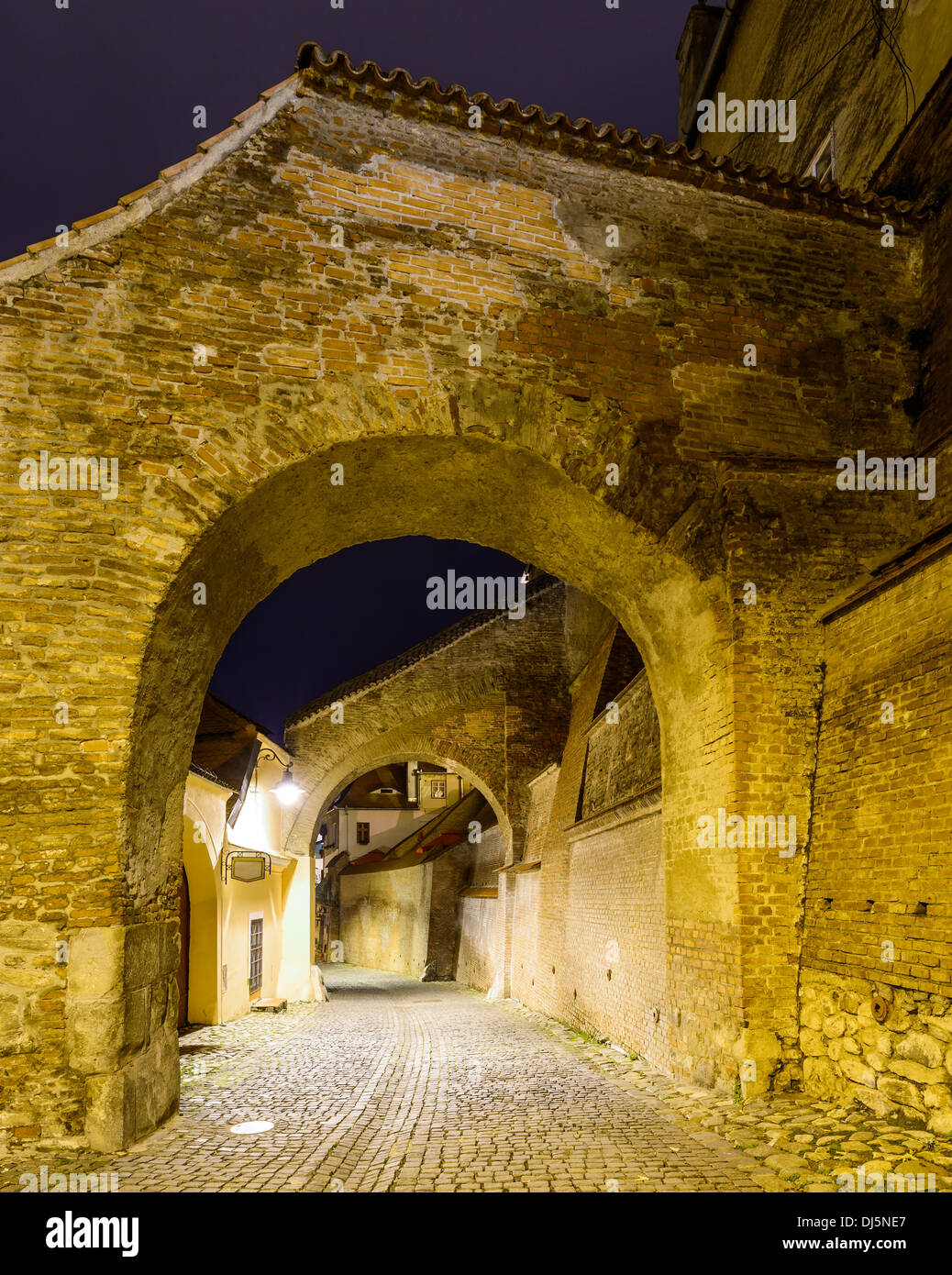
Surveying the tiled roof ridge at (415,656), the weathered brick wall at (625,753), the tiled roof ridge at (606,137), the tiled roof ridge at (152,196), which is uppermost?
the tiled roof ridge at (606,137)

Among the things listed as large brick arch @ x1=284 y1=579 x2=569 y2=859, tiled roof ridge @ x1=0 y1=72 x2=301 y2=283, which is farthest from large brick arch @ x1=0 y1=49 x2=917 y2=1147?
large brick arch @ x1=284 y1=579 x2=569 y2=859

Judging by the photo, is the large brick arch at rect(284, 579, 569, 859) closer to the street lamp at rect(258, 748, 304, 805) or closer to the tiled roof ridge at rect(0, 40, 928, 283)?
the street lamp at rect(258, 748, 304, 805)

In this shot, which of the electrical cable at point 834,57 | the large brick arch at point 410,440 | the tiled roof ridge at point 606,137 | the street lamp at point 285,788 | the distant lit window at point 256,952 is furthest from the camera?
the street lamp at point 285,788

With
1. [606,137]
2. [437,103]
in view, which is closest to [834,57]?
[606,137]

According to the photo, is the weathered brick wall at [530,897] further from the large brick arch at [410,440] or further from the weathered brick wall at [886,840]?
the weathered brick wall at [886,840]

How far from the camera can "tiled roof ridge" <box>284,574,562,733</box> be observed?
2014cm

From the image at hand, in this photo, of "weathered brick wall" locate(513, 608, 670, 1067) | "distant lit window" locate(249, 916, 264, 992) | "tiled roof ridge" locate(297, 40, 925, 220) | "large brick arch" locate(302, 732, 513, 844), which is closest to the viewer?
"tiled roof ridge" locate(297, 40, 925, 220)

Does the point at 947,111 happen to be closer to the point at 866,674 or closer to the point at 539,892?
the point at 866,674

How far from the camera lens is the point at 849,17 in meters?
10.2

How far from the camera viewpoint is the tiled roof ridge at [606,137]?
6.49 meters

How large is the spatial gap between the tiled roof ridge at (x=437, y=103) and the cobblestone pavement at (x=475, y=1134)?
5953 mm

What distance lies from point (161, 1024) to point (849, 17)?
13385 millimetres

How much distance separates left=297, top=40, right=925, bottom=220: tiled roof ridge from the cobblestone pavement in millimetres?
7511

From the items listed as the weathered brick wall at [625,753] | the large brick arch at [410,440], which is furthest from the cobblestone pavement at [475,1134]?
the weathered brick wall at [625,753]
